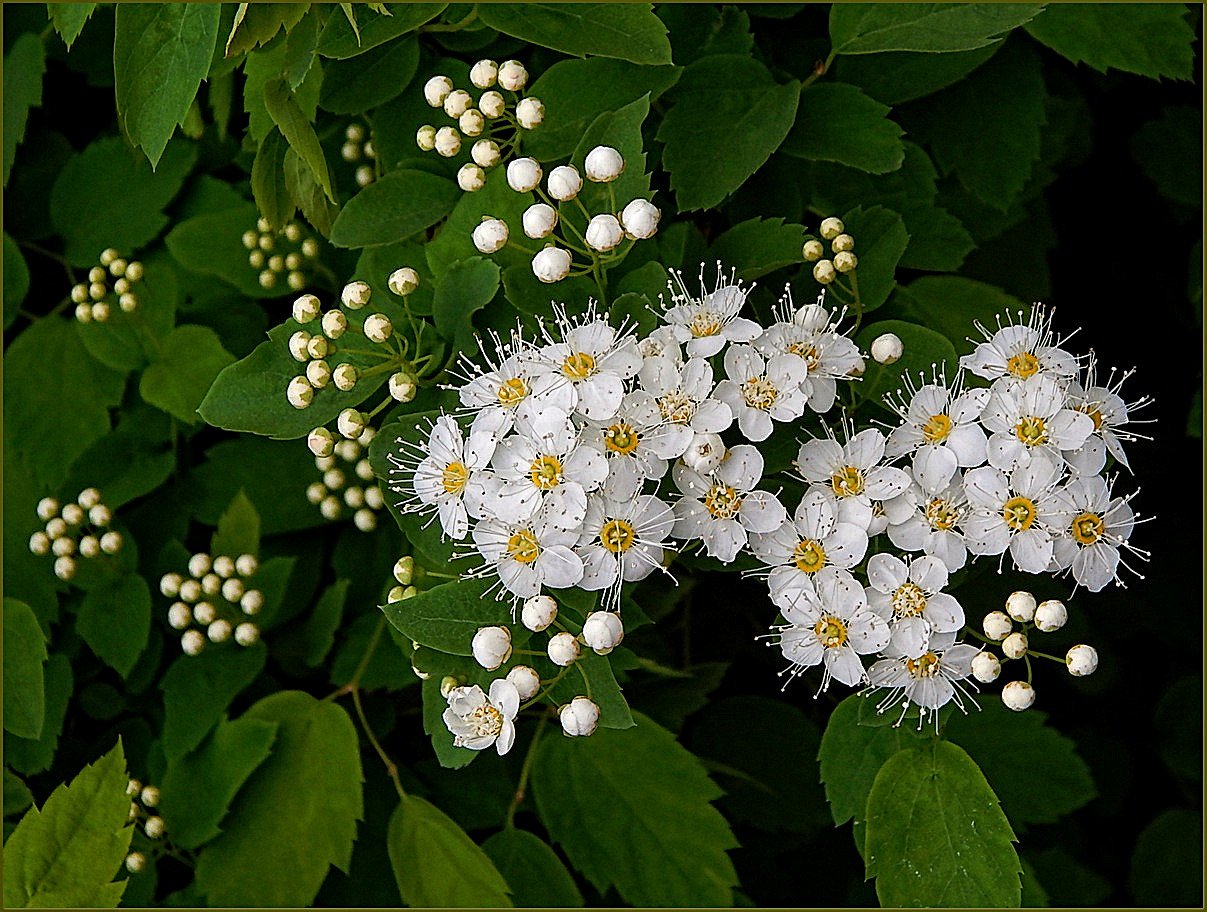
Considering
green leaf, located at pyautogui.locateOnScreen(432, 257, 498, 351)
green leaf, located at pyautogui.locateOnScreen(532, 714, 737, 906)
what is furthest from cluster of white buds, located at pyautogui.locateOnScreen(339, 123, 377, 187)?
green leaf, located at pyautogui.locateOnScreen(532, 714, 737, 906)

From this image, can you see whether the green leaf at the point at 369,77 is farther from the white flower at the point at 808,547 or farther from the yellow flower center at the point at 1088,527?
the yellow flower center at the point at 1088,527

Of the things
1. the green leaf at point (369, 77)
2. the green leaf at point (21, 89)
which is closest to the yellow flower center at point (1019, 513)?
the green leaf at point (369, 77)

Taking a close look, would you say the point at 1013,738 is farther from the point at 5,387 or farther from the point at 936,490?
the point at 5,387

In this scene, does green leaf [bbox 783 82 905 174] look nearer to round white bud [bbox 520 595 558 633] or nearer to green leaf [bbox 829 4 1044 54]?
green leaf [bbox 829 4 1044 54]

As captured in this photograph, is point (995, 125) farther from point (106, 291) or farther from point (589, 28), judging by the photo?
point (106, 291)

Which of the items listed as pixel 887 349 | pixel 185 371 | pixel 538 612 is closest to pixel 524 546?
pixel 538 612

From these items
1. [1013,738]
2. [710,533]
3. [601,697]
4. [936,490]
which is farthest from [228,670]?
[1013,738]

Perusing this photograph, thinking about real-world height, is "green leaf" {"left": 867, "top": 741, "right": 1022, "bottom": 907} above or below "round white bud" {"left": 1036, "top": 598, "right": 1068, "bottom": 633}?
below
